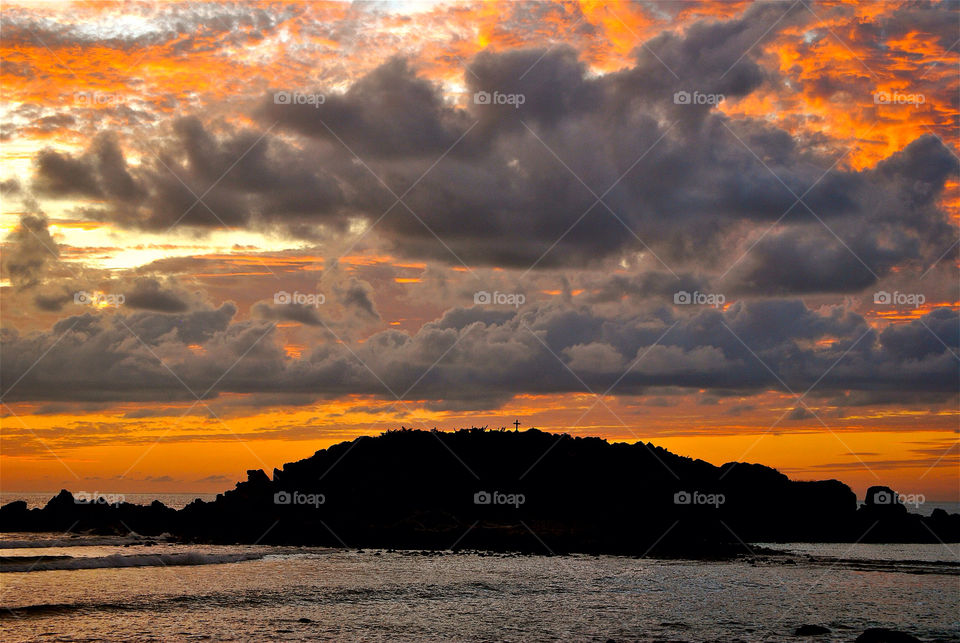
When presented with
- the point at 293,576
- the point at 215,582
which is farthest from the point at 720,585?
the point at 215,582

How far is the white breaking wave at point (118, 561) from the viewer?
5772 cm

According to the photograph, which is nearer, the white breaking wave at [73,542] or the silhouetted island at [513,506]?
the white breaking wave at [73,542]

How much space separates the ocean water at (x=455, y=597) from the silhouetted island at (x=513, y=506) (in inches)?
626

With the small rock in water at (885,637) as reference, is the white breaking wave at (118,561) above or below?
below

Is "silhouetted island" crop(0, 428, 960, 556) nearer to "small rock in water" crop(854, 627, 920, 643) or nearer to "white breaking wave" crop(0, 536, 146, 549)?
"white breaking wave" crop(0, 536, 146, 549)

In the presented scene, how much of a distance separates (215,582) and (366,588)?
34.2 feet

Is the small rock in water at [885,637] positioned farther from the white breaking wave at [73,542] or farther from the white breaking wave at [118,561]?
the white breaking wave at [73,542]

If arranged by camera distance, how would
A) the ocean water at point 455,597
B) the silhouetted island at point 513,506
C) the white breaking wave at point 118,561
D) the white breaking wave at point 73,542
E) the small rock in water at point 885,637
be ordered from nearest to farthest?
the small rock in water at point 885,637 < the ocean water at point 455,597 < the white breaking wave at point 118,561 < the white breaking wave at point 73,542 < the silhouetted island at point 513,506

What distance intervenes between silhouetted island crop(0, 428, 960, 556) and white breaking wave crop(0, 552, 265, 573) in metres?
21.5

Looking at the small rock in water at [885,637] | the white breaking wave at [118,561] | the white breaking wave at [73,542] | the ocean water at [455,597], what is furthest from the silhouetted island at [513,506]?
the small rock in water at [885,637]

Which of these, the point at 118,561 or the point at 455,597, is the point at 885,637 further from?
the point at 118,561

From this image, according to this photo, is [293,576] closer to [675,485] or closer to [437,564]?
[437,564]

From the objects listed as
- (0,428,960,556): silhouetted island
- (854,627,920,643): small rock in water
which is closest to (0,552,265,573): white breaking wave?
(0,428,960,556): silhouetted island

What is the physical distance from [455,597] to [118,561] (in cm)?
3162
